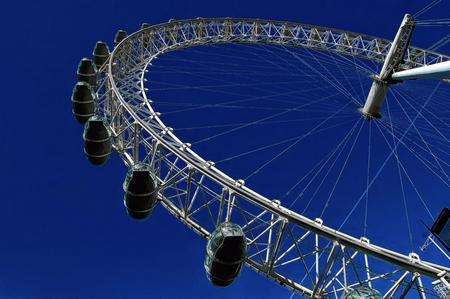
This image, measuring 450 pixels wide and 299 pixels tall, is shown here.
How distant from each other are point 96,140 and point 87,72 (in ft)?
25.2

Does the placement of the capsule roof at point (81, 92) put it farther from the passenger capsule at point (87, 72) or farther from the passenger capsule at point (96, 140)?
the passenger capsule at point (96, 140)

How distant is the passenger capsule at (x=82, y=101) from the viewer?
2378 cm

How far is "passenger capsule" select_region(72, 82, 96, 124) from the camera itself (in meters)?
23.8

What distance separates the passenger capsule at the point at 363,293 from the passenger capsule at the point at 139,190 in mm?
7228

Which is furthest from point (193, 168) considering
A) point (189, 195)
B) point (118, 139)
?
point (118, 139)

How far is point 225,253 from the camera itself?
15.2 metres

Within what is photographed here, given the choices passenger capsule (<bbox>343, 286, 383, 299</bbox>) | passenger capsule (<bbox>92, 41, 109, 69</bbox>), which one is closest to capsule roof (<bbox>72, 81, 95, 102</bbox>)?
passenger capsule (<bbox>92, 41, 109, 69</bbox>)

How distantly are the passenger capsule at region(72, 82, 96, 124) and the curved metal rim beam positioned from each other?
1.41 meters

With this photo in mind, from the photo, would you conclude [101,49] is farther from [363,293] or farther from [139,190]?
[363,293]

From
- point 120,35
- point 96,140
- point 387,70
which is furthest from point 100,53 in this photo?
point 387,70

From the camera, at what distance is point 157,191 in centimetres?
1834

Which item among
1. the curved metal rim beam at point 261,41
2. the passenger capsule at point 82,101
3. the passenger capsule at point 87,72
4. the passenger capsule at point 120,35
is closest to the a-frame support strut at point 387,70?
the curved metal rim beam at point 261,41

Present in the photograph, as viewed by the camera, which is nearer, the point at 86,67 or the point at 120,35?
the point at 86,67

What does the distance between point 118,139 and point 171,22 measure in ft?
44.4
